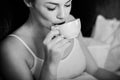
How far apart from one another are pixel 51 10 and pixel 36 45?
6.9 inches

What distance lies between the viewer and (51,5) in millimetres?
775

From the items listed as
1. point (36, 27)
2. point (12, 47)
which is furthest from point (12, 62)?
point (36, 27)

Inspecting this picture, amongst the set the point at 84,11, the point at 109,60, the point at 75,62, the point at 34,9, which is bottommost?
the point at 109,60

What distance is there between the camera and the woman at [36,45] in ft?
2.41

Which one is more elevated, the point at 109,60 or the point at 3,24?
the point at 3,24

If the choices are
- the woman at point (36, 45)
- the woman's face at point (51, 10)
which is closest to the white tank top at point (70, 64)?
the woman at point (36, 45)

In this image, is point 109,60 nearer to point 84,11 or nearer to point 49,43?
point 84,11

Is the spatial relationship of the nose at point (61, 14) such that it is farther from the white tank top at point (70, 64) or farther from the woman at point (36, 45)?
the white tank top at point (70, 64)

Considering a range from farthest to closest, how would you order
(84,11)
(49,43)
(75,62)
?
1. (84,11)
2. (75,62)
3. (49,43)

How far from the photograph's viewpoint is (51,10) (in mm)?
790

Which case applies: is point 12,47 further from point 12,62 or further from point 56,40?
point 56,40

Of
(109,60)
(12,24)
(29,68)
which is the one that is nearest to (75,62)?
(29,68)

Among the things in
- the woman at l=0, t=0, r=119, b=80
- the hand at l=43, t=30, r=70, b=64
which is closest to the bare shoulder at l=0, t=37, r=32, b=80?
the woman at l=0, t=0, r=119, b=80

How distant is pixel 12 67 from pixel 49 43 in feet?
0.60
